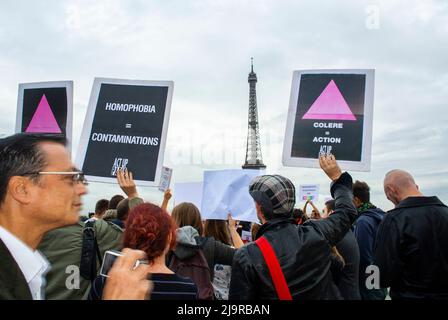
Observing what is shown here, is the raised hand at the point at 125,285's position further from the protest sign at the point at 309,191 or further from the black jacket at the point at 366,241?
the protest sign at the point at 309,191

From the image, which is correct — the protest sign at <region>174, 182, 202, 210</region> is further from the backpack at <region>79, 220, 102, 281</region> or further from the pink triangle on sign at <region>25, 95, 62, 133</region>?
the backpack at <region>79, 220, 102, 281</region>

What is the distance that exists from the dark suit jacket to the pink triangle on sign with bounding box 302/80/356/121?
3.43 meters

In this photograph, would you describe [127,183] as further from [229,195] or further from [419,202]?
[419,202]

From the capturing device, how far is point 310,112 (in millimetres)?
4645

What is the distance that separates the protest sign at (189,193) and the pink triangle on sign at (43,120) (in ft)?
11.3

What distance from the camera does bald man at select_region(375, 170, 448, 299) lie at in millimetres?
3859

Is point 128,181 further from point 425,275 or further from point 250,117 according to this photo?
point 250,117

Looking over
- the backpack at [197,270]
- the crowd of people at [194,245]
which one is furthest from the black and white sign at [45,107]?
the backpack at [197,270]

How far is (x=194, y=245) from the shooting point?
4457 mm

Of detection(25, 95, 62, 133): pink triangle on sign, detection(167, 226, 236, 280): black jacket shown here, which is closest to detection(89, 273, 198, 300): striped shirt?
detection(167, 226, 236, 280): black jacket

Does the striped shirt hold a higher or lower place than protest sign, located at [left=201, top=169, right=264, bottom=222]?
lower

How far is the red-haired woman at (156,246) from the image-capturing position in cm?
279

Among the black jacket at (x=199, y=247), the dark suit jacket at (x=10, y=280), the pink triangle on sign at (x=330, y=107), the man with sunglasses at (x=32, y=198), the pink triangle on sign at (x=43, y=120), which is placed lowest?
the black jacket at (x=199, y=247)
